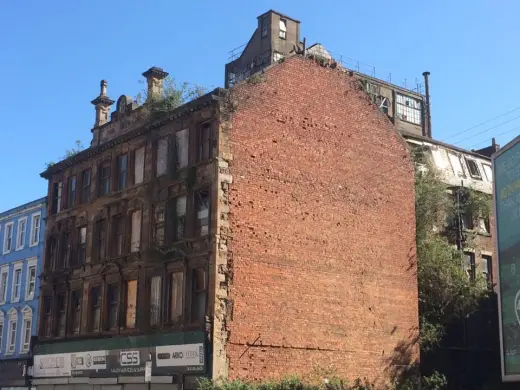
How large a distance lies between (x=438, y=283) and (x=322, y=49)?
18.6 meters

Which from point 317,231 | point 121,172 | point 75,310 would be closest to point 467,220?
point 317,231

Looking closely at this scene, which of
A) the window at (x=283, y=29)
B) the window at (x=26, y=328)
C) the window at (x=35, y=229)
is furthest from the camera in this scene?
the window at (x=283, y=29)

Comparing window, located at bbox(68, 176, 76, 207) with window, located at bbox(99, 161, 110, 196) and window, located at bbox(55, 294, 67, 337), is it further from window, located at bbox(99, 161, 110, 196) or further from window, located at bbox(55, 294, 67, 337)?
window, located at bbox(55, 294, 67, 337)

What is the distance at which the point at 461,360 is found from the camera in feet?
119

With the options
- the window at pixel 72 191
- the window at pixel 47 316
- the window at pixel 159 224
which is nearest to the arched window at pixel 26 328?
the window at pixel 47 316

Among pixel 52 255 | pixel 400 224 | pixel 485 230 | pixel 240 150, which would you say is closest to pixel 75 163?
pixel 52 255

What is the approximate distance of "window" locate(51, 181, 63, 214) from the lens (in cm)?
4019

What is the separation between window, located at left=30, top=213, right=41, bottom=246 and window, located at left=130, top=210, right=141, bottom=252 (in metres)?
14.3

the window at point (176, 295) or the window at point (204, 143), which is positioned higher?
the window at point (204, 143)

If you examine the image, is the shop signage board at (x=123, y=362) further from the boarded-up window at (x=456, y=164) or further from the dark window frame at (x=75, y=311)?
the boarded-up window at (x=456, y=164)

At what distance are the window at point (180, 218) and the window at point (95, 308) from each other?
21.2 ft

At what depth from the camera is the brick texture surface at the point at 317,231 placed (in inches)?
1138

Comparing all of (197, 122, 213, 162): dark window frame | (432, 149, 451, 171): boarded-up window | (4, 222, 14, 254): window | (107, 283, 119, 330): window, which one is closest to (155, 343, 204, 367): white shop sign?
(107, 283, 119, 330): window

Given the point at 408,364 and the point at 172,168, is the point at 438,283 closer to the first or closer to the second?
the point at 408,364
